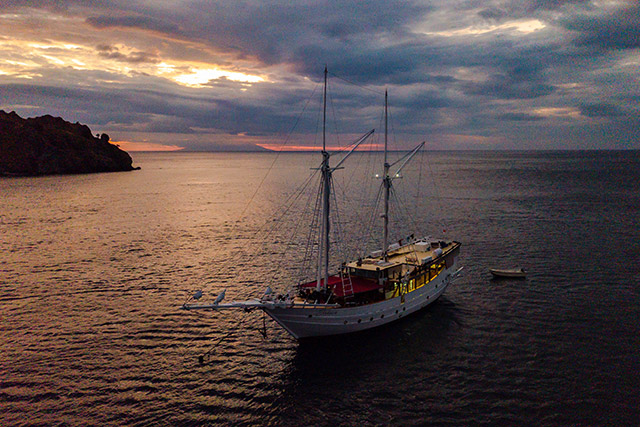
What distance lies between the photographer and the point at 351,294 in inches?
1448

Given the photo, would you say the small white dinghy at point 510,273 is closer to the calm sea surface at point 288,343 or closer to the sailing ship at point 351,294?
the calm sea surface at point 288,343

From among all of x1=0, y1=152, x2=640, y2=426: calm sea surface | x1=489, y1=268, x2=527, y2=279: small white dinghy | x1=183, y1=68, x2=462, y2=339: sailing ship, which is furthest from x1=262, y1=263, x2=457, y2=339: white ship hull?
x1=489, y1=268, x2=527, y2=279: small white dinghy

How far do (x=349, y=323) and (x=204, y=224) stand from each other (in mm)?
65040

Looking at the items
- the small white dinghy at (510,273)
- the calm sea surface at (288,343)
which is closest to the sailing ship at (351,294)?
the calm sea surface at (288,343)

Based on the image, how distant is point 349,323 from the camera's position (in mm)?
36375

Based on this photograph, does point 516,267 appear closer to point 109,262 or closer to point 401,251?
point 401,251

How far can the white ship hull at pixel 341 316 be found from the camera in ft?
111

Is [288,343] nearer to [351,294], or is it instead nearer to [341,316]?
[341,316]

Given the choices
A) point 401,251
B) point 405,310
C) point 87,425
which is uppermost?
point 401,251

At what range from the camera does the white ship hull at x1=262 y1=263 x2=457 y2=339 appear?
33.8m

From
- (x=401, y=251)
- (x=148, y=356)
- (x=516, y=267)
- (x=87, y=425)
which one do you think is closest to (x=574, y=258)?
(x=516, y=267)

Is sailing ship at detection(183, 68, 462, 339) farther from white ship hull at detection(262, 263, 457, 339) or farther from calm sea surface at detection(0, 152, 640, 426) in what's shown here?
calm sea surface at detection(0, 152, 640, 426)

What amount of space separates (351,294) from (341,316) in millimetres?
2467

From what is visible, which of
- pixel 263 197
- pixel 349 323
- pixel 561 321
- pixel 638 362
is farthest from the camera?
pixel 263 197
